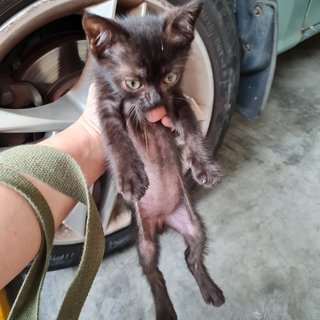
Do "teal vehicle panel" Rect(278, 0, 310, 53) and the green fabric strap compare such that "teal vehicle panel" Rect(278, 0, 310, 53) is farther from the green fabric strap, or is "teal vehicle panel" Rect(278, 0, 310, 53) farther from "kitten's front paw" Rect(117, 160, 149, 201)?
the green fabric strap

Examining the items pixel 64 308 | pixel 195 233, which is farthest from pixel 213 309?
pixel 64 308

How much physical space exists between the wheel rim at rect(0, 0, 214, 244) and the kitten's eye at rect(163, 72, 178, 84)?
0.38m

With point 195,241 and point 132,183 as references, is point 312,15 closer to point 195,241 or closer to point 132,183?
point 195,241

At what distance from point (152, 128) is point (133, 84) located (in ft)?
0.75

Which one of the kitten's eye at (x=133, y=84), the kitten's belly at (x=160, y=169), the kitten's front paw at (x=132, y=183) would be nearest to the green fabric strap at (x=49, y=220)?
the kitten's front paw at (x=132, y=183)

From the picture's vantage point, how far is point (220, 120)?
1858 mm

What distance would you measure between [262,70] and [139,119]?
84 centimetres

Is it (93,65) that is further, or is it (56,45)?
(56,45)

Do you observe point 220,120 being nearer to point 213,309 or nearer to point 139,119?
point 139,119

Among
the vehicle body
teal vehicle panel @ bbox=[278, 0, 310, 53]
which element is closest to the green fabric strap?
the vehicle body

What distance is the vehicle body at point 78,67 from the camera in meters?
1.36

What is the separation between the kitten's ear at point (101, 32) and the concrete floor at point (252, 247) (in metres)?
1.03

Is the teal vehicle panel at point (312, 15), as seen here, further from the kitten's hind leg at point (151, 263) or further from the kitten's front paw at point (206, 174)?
the kitten's hind leg at point (151, 263)

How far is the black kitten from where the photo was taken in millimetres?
1103
